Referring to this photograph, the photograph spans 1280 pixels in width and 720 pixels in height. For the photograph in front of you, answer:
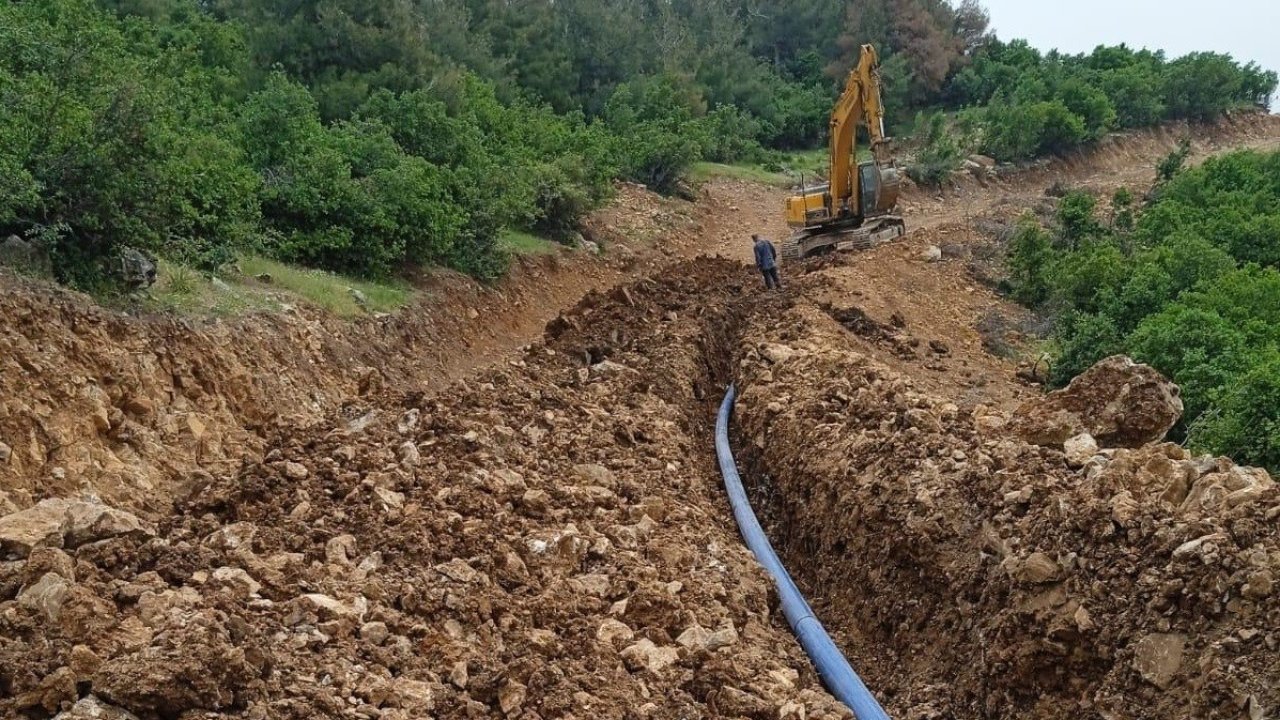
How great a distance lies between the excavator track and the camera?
62.5ft

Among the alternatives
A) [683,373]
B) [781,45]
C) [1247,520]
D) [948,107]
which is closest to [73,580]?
[1247,520]

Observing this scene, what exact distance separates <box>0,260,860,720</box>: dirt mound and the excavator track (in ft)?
37.6

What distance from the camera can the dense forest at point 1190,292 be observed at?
837cm

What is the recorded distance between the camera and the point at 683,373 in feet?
36.6

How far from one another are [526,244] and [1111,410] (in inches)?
457

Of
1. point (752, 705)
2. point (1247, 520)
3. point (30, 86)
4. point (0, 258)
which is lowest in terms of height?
point (752, 705)

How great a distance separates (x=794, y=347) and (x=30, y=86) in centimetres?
794

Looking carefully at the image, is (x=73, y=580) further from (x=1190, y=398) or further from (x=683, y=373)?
(x=1190, y=398)

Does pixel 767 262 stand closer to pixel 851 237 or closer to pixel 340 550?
pixel 851 237

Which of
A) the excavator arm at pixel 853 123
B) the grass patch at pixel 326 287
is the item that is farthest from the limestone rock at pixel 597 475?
the excavator arm at pixel 853 123

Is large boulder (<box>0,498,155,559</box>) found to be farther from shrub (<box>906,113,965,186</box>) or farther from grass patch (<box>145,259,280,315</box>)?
shrub (<box>906,113,965,186</box>)

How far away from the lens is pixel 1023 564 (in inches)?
212

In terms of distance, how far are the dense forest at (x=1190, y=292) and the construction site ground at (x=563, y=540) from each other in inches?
70.2

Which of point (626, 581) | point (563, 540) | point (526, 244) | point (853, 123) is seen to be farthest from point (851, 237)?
point (626, 581)
